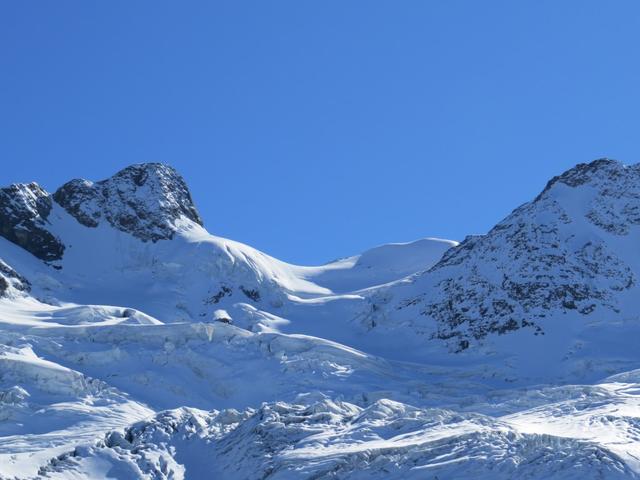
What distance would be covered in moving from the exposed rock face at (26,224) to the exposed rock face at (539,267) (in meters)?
35.3

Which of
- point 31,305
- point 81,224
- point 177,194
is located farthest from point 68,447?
point 177,194

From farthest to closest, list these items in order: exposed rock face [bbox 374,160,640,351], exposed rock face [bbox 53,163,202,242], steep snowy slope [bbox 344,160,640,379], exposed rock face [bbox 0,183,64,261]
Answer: exposed rock face [bbox 53,163,202,242] < exposed rock face [bbox 0,183,64,261] < exposed rock face [bbox 374,160,640,351] < steep snowy slope [bbox 344,160,640,379]

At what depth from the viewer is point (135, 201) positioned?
137750 mm

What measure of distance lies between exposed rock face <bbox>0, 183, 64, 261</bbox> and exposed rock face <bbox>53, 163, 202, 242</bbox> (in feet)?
18.7

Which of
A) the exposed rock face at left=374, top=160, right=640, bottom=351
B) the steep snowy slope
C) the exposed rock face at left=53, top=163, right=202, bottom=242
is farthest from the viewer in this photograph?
the exposed rock face at left=53, top=163, right=202, bottom=242

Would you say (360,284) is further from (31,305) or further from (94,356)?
(94,356)

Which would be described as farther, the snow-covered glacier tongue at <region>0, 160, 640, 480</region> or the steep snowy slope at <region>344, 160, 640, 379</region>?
the steep snowy slope at <region>344, 160, 640, 379</region>

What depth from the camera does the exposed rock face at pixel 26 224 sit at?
12519 cm

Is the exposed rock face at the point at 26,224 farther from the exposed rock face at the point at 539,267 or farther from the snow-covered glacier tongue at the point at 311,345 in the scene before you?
the exposed rock face at the point at 539,267

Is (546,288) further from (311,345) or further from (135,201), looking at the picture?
(135,201)

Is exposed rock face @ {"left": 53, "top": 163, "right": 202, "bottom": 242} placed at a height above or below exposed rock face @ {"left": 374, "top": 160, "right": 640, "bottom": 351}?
above

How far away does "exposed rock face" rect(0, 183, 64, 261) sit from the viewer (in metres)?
125

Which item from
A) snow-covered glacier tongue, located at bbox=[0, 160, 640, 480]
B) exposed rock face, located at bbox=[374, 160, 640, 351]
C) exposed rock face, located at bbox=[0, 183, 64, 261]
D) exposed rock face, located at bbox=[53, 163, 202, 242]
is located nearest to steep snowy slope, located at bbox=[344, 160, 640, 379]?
exposed rock face, located at bbox=[374, 160, 640, 351]

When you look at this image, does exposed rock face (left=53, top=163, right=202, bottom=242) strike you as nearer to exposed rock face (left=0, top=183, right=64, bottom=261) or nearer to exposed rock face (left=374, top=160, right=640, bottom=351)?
exposed rock face (left=0, top=183, right=64, bottom=261)
